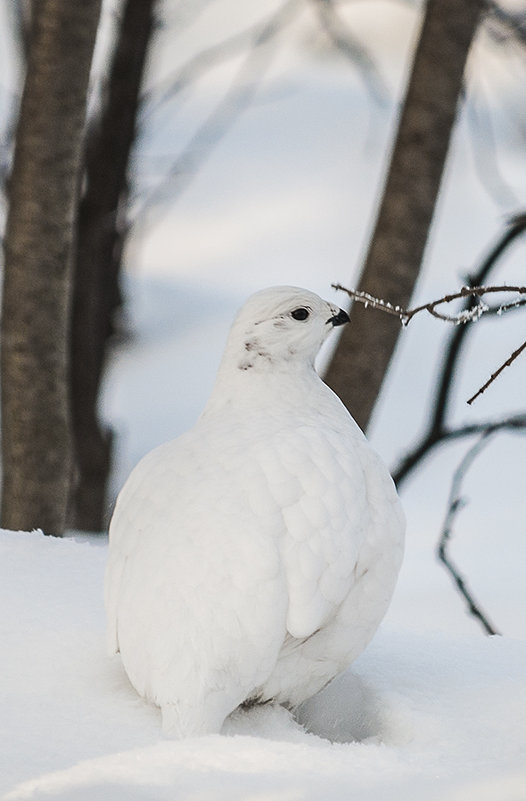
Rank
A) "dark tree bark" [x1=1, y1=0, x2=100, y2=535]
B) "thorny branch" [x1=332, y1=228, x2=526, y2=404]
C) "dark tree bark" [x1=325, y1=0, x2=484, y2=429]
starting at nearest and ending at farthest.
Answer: "thorny branch" [x1=332, y1=228, x2=526, y2=404], "dark tree bark" [x1=1, y1=0, x2=100, y2=535], "dark tree bark" [x1=325, y1=0, x2=484, y2=429]

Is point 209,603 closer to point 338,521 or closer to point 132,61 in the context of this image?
point 338,521

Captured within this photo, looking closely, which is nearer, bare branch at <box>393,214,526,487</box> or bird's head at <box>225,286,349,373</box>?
bird's head at <box>225,286,349,373</box>

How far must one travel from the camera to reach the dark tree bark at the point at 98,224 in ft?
16.1

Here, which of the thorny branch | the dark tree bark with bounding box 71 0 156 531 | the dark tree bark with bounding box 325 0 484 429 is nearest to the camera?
the thorny branch

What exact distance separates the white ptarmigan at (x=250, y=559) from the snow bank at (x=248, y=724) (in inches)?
3.5

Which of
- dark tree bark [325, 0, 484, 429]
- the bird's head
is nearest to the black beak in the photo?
the bird's head

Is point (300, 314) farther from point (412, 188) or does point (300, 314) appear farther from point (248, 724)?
point (412, 188)

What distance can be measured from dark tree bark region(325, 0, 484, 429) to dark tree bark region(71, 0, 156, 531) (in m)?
1.78

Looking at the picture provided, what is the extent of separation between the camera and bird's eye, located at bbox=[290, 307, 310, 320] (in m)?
2.29

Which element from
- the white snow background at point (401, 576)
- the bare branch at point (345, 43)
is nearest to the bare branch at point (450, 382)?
the white snow background at point (401, 576)

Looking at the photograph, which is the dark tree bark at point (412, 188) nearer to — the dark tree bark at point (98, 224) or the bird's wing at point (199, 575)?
the bird's wing at point (199, 575)

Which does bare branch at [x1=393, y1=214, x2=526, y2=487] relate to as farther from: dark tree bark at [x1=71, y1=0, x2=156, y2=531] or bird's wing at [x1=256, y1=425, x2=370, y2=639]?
dark tree bark at [x1=71, y1=0, x2=156, y2=531]

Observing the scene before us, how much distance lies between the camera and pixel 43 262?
10.7 ft

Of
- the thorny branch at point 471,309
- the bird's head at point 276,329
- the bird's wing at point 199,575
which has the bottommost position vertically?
the bird's wing at point 199,575
